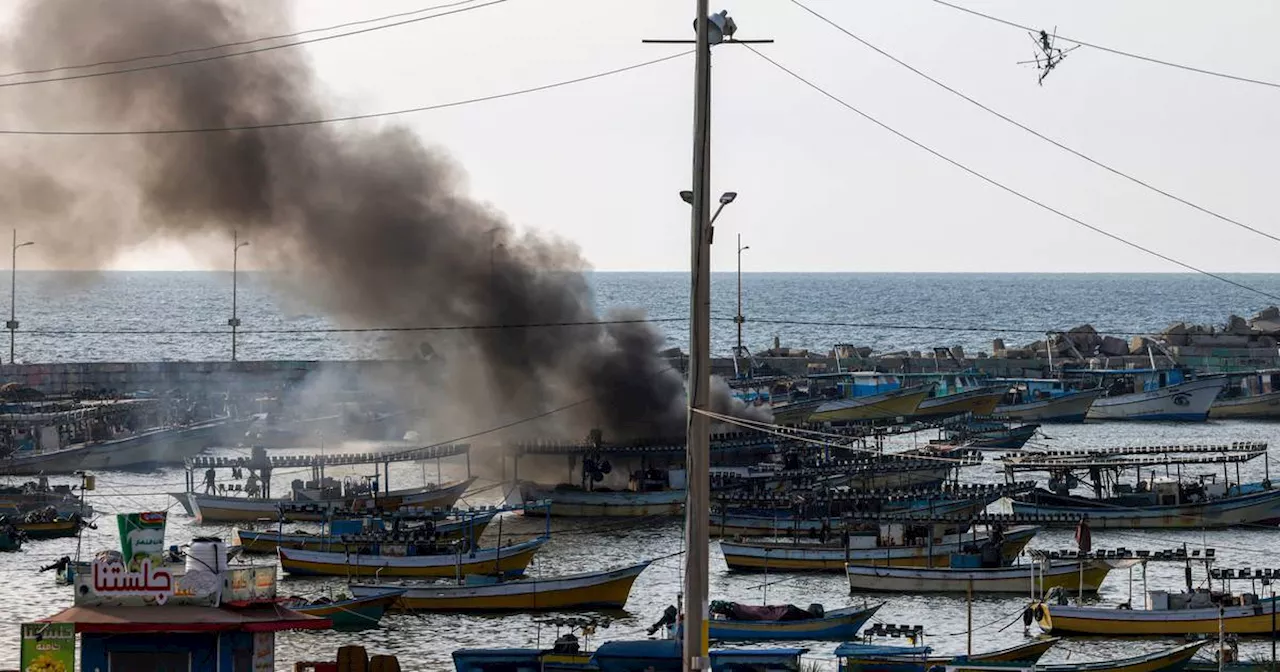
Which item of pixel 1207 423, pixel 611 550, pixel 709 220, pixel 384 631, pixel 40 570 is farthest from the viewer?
pixel 1207 423

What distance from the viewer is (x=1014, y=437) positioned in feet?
301

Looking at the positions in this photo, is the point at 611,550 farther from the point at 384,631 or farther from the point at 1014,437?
the point at 1014,437

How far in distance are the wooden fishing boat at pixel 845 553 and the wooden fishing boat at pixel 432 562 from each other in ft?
21.9

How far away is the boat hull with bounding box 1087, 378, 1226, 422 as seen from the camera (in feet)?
364

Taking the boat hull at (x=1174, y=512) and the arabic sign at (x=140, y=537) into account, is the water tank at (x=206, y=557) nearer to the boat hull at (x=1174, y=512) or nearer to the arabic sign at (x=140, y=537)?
the arabic sign at (x=140, y=537)

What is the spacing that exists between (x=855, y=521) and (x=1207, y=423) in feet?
193

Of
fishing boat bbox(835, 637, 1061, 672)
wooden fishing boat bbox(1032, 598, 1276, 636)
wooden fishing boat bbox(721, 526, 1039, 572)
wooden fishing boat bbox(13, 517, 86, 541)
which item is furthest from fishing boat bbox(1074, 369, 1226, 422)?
fishing boat bbox(835, 637, 1061, 672)

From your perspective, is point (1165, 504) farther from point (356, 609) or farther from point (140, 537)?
point (140, 537)

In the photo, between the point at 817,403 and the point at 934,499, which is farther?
the point at 817,403

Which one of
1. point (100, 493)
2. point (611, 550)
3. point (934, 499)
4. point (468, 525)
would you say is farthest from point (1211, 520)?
point (100, 493)

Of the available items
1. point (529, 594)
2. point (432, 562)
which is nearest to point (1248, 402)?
point (432, 562)

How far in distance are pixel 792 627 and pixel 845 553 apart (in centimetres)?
1101

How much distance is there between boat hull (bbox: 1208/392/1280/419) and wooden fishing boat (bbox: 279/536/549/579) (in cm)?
7088

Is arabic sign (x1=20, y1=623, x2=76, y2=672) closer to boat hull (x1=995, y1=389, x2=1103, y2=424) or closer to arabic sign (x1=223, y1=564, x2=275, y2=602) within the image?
arabic sign (x1=223, y1=564, x2=275, y2=602)
